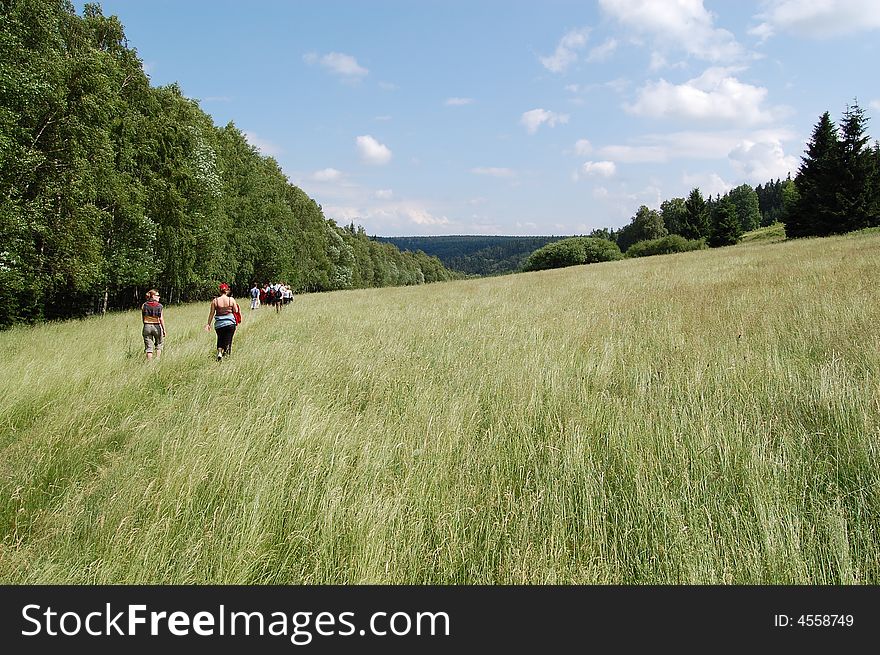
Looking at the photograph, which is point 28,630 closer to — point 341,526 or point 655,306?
point 341,526

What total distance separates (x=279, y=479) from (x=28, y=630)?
1.49 metres

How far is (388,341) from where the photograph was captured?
899 centimetres

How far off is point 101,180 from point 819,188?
5033 centimetres

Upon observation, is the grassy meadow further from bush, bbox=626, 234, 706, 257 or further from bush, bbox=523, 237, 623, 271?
bush, bbox=523, 237, 623, 271

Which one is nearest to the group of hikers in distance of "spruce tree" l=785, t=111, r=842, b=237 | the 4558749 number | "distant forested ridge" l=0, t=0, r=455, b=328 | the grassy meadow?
the grassy meadow

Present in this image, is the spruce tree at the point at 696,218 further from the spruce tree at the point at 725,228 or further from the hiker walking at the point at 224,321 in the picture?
the hiker walking at the point at 224,321

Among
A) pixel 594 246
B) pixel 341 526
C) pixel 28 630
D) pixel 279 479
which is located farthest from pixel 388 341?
pixel 594 246

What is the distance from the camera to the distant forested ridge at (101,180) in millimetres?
14578

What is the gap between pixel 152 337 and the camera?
10.4 metres

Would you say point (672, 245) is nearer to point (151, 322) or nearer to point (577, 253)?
point (577, 253)

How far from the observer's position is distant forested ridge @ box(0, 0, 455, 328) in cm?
1458

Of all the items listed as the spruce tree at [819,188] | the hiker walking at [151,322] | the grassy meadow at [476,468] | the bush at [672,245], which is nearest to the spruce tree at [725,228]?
the bush at [672,245]

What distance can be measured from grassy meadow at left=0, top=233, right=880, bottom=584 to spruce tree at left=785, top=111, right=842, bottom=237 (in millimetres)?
40368

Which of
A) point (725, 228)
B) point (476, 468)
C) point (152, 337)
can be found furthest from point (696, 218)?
point (476, 468)
